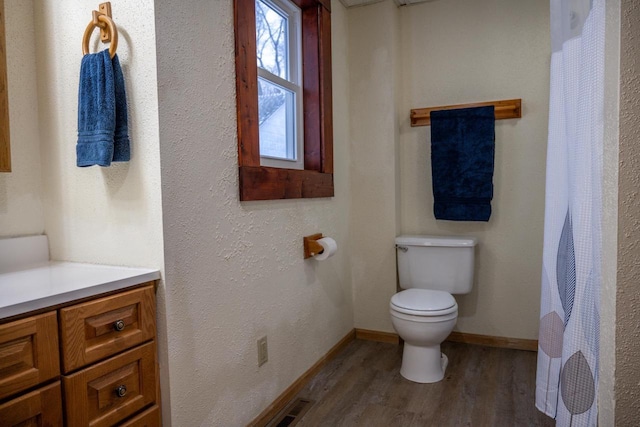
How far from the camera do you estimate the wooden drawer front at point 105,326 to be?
40.3 inches

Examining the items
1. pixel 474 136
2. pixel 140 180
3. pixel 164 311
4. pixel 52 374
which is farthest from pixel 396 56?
pixel 52 374

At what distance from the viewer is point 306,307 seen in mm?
2117

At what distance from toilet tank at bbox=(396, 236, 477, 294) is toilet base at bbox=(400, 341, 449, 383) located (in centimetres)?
43

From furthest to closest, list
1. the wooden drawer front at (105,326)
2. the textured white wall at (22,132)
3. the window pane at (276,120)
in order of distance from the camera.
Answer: the window pane at (276,120) → the textured white wall at (22,132) → the wooden drawer front at (105,326)

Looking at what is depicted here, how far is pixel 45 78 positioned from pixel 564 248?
1.92m

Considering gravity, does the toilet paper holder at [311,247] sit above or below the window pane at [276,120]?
below

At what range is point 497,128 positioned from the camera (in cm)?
249

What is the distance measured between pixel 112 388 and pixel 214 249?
531mm

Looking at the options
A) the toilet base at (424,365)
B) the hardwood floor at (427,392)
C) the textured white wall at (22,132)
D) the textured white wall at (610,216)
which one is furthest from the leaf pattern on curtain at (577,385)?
the textured white wall at (22,132)

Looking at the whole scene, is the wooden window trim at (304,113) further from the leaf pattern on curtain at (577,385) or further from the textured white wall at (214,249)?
the leaf pattern on curtain at (577,385)

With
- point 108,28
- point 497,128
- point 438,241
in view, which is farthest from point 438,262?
point 108,28

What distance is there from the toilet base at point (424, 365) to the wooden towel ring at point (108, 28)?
1853 mm

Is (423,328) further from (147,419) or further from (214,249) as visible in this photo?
(147,419)

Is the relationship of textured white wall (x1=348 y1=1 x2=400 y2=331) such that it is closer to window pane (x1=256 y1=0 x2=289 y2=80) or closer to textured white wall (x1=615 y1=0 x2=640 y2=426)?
window pane (x1=256 y1=0 x2=289 y2=80)
